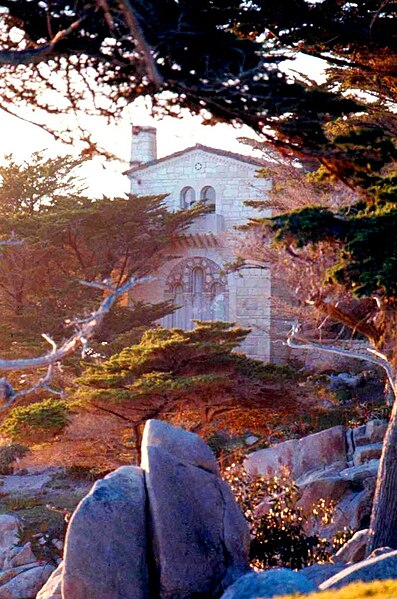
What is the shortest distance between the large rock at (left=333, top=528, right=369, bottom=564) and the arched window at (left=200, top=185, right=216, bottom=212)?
71.1 feet

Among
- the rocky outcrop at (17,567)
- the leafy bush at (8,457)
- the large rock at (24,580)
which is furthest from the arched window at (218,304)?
the large rock at (24,580)

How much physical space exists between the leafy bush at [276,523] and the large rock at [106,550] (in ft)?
8.05

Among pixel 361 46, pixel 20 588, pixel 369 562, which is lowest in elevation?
pixel 20 588

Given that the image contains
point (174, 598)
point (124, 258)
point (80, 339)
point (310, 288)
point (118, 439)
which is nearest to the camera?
point (80, 339)

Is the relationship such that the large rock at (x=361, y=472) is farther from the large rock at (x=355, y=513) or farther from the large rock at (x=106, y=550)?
the large rock at (x=106, y=550)

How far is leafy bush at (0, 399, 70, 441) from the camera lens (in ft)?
62.3

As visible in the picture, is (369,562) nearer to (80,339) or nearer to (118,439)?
(80,339)

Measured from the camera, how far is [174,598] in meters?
11.6

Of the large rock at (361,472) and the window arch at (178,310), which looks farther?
the window arch at (178,310)

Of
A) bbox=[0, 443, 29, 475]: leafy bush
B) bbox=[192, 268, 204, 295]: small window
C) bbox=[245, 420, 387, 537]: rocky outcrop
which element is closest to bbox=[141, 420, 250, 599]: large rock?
bbox=[245, 420, 387, 537]: rocky outcrop

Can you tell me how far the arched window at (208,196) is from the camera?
114 feet

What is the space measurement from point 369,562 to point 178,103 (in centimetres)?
439

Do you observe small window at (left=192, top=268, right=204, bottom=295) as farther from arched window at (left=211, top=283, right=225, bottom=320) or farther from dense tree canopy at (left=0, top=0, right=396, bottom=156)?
dense tree canopy at (left=0, top=0, right=396, bottom=156)

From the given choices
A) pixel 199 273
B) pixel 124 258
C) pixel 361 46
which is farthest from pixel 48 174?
pixel 361 46
